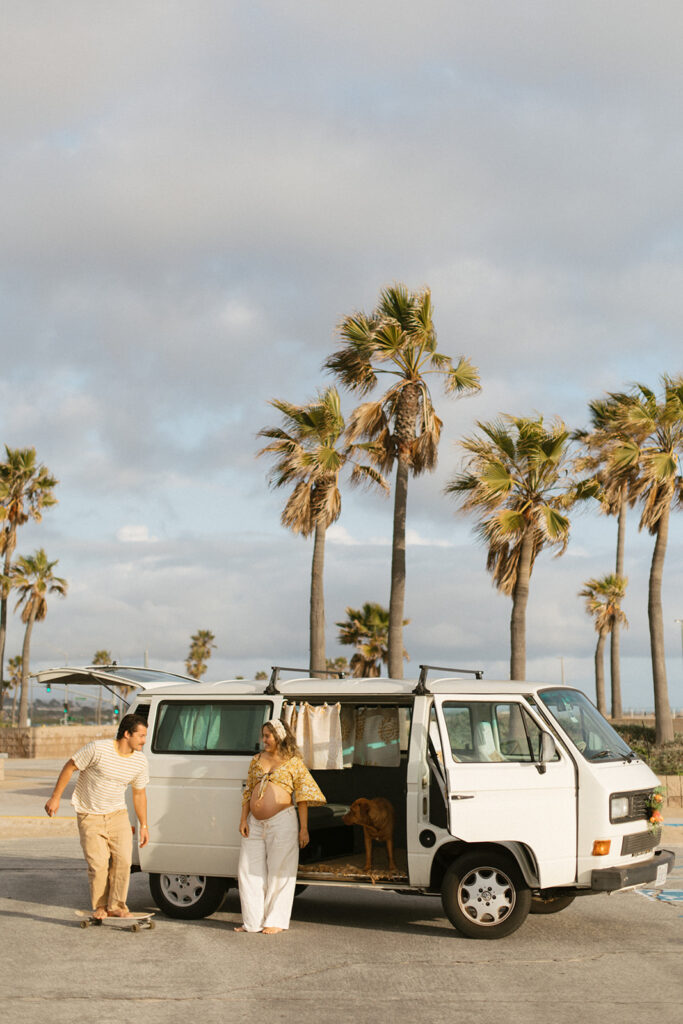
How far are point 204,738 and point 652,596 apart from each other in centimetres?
2191

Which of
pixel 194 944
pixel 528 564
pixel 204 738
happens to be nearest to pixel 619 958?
pixel 194 944

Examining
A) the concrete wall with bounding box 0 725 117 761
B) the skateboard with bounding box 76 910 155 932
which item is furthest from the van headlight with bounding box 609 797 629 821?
the concrete wall with bounding box 0 725 117 761

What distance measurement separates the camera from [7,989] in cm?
A: 787

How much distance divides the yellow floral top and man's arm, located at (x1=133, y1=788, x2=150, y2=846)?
0.87 m

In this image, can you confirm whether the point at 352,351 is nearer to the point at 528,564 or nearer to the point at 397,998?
the point at 528,564

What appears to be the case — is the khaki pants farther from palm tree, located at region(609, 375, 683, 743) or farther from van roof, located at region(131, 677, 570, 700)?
palm tree, located at region(609, 375, 683, 743)

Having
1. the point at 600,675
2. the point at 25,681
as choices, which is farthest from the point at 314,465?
the point at 600,675

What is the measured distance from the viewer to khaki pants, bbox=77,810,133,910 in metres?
10.1

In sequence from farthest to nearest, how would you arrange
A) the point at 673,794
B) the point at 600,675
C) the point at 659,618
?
1. the point at 600,675
2. the point at 659,618
3. the point at 673,794

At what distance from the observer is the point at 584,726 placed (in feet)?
33.3

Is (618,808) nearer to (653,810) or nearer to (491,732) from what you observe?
(653,810)

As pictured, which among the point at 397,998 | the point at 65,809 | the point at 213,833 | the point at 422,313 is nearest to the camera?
the point at 397,998

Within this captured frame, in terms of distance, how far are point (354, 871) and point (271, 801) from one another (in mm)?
1080

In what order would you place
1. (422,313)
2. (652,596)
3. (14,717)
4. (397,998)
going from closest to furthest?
(397,998) < (422,313) < (652,596) < (14,717)
